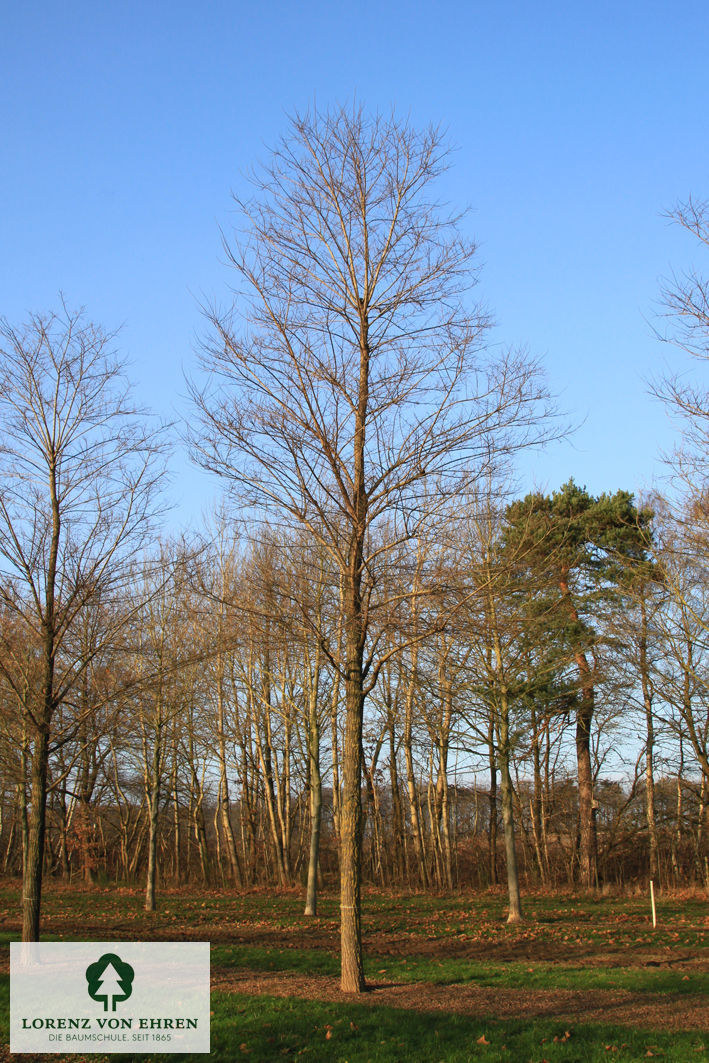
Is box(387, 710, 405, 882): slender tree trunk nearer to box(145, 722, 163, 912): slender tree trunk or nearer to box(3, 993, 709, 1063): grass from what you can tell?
box(145, 722, 163, 912): slender tree trunk

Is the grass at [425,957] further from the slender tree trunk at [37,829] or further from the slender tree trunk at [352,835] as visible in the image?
the slender tree trunk at [37,829]

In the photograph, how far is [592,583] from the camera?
24.5 metres

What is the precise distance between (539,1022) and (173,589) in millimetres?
6503

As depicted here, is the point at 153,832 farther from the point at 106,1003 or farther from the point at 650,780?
the point at 650,780

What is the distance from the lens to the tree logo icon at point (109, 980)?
24.7 ft

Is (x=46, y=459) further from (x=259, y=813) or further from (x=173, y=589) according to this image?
(x=259, y=813)

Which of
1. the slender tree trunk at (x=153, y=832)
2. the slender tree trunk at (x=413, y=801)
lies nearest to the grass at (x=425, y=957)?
the slender tree trunk at (x=153, y=832)

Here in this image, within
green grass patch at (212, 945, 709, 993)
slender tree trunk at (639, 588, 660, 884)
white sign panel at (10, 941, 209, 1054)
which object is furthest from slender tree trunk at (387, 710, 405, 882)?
white sign panel at (10, 941, 209, 1054)

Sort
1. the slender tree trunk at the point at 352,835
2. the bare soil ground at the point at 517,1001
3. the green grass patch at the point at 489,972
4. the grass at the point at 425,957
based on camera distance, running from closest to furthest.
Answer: the grass at the point at 425,957
the bare soil ground at the point at 517,1001
the slender tree trunk at the point at 352,835
the green grass patch at the point at 489,972

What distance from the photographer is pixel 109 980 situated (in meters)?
7.95

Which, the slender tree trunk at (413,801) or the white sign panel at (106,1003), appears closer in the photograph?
the white sign panel at (106,1003)

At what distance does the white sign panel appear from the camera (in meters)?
6.52

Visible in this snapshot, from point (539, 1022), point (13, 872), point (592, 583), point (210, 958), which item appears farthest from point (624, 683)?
point (13, 872)

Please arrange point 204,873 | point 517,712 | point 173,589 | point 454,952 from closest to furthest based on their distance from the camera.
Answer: point 173,589
point 454,952
point 517,712
point 204,873
